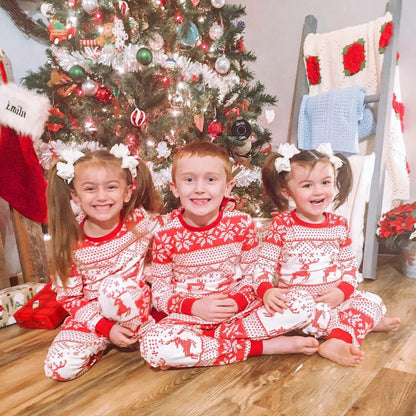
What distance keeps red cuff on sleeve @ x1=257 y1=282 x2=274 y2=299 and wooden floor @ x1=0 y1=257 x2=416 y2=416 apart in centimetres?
16

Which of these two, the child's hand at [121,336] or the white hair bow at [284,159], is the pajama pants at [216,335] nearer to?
the child's hand at [121,336]

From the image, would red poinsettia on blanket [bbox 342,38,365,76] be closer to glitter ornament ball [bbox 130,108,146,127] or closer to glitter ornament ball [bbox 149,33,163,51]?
glitter ornament ball [bbox 149,33,163,51]

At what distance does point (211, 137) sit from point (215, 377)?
0.99 metres

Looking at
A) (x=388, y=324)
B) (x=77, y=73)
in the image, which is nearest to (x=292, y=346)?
(x=388, y=324)

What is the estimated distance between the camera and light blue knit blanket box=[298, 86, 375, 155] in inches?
65.4

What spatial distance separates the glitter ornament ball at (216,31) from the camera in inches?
63.3

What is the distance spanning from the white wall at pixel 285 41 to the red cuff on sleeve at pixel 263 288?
1136mm

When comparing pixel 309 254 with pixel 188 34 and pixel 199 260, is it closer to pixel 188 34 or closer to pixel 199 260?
pixel 199 260

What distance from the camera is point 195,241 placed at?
1064 mm

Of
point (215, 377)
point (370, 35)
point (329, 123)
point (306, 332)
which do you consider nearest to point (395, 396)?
point (306, 332)

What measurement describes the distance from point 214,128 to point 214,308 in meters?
0.83

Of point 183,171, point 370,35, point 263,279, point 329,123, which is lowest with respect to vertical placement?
point 263,279

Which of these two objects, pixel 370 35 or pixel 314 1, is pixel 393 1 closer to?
pixel 370 35

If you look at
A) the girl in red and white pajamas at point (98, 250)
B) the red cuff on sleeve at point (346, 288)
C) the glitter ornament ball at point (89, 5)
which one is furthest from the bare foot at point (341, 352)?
the glitter ornament ball at point (89, 5)
